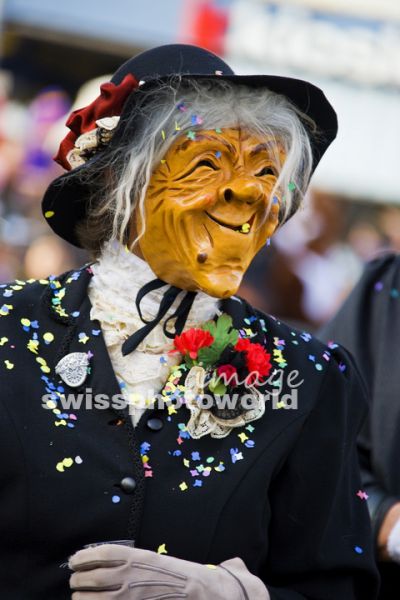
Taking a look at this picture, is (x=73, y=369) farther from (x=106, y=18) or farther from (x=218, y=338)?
(x=106, y=18)

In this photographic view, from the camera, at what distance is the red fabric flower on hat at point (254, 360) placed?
7.84ft

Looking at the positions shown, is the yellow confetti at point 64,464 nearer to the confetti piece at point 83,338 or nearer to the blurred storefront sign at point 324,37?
the confetti piece at point 83,338

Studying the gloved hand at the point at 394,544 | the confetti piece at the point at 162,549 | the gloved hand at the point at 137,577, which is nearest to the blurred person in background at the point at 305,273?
the gloved hand at the point at 394,544

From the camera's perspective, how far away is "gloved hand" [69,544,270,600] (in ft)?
6.76

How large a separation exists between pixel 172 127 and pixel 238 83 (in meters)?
0.18

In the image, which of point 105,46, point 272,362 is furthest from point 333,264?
point 105,46

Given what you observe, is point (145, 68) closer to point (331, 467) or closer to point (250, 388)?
point (250, 388)

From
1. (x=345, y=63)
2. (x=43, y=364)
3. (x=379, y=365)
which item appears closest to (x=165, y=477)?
(x=43, y=364)

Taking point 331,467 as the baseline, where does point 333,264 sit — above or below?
below

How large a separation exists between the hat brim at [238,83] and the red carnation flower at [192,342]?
41 cm

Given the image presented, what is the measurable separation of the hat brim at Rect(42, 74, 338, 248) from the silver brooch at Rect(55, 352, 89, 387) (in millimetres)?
369

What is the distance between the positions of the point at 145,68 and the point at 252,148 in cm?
32

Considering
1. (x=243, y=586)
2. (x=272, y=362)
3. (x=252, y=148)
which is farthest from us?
(x=272, y=362)

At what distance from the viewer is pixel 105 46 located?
1202 cm
